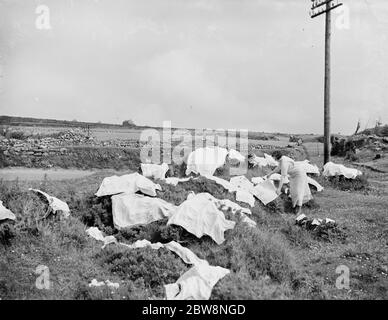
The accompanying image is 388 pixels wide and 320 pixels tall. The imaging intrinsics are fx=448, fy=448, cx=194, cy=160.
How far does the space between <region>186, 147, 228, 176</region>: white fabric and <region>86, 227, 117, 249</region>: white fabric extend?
590cm

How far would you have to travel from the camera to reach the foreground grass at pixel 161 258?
231 inches

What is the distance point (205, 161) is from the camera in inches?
563

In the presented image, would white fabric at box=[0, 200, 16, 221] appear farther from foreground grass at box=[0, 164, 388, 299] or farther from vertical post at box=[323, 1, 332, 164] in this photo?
vertical post at box=[323, 1, 332, 164]

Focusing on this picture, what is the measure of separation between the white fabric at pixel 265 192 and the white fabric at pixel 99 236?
15.0 ft

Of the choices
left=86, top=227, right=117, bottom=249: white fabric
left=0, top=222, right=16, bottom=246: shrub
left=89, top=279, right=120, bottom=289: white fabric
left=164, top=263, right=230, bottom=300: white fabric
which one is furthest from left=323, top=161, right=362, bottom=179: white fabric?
left=0, top=222, right=16, bottom=246: shrub

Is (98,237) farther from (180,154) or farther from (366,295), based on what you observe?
(180,154)

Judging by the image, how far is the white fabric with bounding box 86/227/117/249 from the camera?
25.3 feet

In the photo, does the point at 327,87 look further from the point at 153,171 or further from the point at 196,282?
the point at 196,282

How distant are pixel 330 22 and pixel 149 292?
50.7 feet

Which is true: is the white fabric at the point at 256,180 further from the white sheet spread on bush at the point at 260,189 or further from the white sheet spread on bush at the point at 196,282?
the white sheet spread on bush at the point at 196,282

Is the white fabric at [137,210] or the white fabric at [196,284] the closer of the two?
the white fabric at [196,284]

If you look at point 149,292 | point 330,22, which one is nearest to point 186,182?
point 149,292

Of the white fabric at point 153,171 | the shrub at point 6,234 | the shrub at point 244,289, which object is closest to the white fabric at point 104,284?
the shrub at point 244,289
